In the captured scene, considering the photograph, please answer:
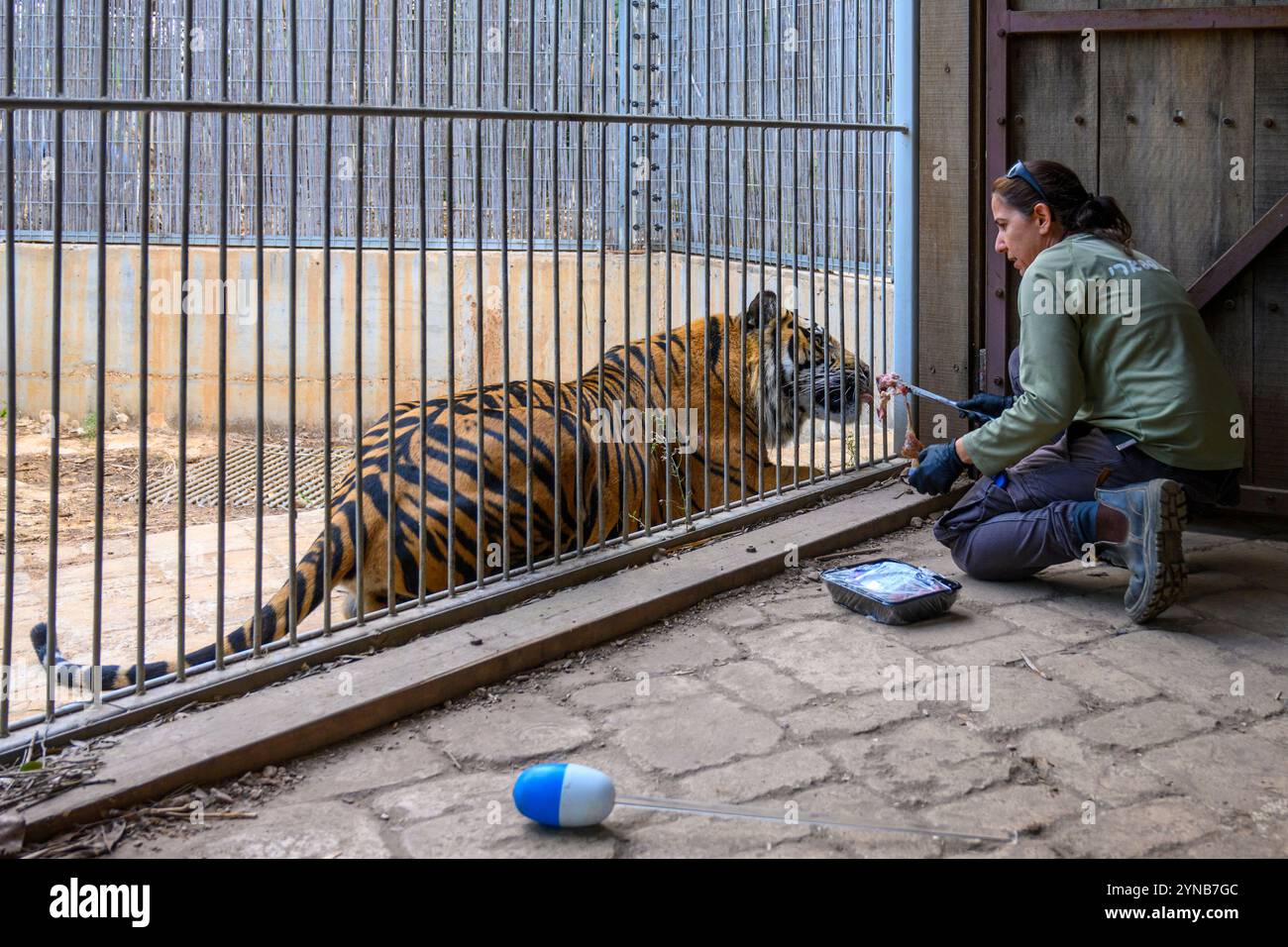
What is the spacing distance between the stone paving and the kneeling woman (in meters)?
0.28

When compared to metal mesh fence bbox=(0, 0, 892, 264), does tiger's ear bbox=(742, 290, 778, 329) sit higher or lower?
lower

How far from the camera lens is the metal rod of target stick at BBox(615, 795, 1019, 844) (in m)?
3.05

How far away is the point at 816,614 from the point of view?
4.72 metres

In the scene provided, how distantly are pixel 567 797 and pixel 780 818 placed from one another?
0.51m

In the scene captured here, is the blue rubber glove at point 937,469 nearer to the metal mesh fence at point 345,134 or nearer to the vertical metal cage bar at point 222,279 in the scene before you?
the vertical metal cage bar at point 222,279

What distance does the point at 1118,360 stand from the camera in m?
4.62

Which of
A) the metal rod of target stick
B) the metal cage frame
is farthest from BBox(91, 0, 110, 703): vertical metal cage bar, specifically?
the metal rod of target stick

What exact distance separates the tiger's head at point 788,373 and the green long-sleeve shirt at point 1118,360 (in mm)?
1606

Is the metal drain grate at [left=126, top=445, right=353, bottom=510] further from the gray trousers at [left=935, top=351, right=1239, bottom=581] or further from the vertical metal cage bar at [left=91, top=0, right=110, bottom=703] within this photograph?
the vertical metal cage bar at [left=91, top=0, right=110, bottom=703]

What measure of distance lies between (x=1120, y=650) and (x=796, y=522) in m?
1.69

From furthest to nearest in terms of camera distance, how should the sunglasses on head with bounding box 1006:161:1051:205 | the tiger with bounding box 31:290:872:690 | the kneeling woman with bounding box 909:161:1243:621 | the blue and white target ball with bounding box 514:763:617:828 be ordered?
the sunglasses on head with bounding box 1006:161:1051:205, the kneeling woman with bounding box 909:161:1243:621, the tiger with bounding box 31:290:872:690, the blue and white target ball with bounding box 514:763:617:828
